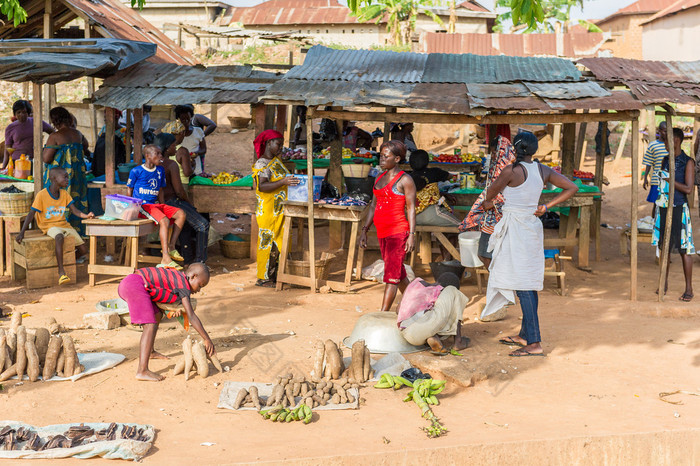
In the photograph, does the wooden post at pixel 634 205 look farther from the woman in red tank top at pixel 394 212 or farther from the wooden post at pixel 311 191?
the wooden post at pixel 311 191

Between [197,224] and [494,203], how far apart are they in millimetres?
3891

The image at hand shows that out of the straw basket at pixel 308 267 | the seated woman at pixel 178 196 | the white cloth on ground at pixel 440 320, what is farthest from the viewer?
the seated woman at pixel 178 196

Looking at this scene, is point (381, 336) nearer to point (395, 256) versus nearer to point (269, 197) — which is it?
point (395, 256)

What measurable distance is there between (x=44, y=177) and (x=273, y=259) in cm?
341

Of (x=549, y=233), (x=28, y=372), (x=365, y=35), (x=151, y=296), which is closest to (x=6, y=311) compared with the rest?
(x=28, y=372)

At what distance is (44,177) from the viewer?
9.47 meters

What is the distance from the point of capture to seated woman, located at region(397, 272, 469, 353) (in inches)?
235

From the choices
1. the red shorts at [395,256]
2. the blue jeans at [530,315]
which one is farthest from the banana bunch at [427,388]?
the red shorts at [395,256]

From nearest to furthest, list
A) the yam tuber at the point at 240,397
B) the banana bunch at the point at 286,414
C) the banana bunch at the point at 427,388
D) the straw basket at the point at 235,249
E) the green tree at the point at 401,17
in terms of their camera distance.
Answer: the banana bunch at the point at 286,414 → the yam tuber at the point at 240,397 → the banana bunch at the point at 427,388 → the straw basket at the point at 235,249 → the green tree at the point at 401,17

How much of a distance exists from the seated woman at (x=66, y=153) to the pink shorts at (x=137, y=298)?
13.6 feet

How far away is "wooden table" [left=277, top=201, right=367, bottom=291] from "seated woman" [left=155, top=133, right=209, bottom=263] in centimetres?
126

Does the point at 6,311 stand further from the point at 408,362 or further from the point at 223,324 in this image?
the point at 408,362

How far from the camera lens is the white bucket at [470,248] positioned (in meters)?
8.05

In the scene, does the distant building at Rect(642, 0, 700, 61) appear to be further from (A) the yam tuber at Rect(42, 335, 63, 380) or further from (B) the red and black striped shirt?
(A) the yam tuber at Rect(42, 335, 63, 380)
